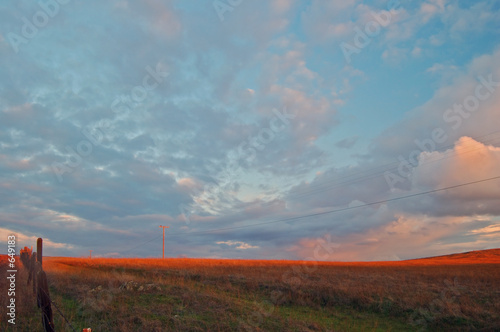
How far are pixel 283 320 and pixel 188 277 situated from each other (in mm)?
15401

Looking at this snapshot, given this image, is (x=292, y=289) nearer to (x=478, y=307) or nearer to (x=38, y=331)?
(x=478, y=307)

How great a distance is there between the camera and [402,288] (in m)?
21.4

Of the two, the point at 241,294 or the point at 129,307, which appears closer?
the point at 129,307

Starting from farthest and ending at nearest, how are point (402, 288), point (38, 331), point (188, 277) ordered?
point (188, 277) < point (402, 288) < point (38, 331)

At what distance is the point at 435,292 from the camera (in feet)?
65.3

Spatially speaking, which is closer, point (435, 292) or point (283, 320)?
point (283, 320)

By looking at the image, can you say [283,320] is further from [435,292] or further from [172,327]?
[435,292]

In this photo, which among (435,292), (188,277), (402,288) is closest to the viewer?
(435,292)

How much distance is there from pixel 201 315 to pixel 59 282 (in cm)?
1169

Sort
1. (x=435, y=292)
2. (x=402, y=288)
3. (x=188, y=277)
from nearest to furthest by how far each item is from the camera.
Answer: (x=435, y=292) < (x=402, y=288) < (x=188, y=277)

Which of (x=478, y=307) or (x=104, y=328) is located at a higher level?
(x=104, y=328)

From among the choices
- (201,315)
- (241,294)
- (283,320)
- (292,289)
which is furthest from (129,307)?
(292,289)

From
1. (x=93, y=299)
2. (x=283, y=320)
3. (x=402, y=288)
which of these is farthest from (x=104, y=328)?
(x=402, y=288)

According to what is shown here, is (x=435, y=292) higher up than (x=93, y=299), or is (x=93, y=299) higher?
(x=93, y=299)
